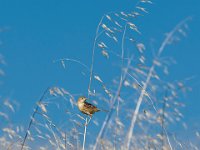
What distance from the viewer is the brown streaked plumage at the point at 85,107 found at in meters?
4.13

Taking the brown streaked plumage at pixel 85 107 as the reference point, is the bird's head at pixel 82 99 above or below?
above

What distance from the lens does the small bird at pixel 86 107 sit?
4.13 metres

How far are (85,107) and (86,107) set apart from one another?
0.01m

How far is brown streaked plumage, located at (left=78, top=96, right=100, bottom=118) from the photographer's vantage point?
413 cm

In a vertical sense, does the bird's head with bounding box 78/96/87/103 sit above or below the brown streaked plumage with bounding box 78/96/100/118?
above

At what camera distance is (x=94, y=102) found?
13.8ft

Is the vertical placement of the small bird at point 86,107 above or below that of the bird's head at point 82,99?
below

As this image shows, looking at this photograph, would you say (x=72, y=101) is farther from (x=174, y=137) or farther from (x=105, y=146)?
(x=174, y=137)

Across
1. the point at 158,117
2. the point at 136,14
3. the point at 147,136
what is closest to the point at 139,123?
the point at 158,117

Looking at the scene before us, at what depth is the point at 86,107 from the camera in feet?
13.7

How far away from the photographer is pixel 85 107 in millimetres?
4191

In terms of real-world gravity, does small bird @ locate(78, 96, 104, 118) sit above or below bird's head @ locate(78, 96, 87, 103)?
below

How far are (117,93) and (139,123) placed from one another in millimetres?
332

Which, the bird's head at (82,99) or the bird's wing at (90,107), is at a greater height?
the bird's head at (82,99)
